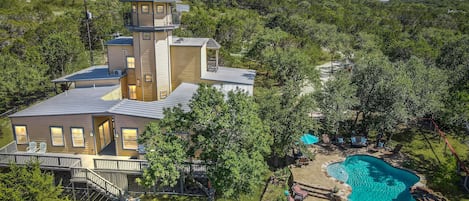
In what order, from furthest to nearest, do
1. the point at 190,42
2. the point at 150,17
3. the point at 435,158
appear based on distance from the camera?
1. the point at 190,42
2. the point at 150,17
3. the point at 435,158

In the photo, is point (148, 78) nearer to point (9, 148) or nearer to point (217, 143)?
point (9, 148)

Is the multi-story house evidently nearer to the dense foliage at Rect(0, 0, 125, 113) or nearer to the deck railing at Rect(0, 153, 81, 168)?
the deck railing at Rect(0, 153, 81, 168)

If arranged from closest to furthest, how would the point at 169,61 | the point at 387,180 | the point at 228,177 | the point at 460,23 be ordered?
the point at 228,177
the point at 387,180
the point at 169,61
the point at 460,23

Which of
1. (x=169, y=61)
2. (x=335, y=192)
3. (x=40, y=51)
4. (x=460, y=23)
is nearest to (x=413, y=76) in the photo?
(x=335, y=192)

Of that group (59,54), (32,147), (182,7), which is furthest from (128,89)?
(182,7)

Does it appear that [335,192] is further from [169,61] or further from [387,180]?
[169,61]

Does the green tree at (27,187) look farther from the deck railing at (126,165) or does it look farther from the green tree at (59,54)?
the green tree at (59,54)
